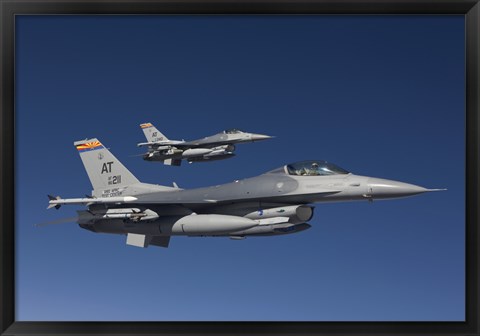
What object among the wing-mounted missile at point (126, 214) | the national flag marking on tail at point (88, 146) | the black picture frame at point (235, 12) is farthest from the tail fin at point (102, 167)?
the black picture frame at point (235, 12)

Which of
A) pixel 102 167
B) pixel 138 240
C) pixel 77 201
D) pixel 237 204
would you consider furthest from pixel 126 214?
pixel 102 167

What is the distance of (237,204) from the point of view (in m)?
16.8

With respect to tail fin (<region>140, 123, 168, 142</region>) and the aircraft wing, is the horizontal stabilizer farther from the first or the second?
tail fin (<region>140, 123, 168, 142</region>)

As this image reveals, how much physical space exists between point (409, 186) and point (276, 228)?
130 inches

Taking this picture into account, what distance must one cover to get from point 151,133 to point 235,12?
23716mm

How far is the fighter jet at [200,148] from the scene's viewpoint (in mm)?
27719

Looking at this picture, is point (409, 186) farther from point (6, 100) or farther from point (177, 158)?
point (177, 158)

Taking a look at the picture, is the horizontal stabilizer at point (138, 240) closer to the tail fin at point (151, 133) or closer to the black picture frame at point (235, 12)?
the black picture frame at point (235, 12)

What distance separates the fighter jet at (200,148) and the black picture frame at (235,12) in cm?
1667

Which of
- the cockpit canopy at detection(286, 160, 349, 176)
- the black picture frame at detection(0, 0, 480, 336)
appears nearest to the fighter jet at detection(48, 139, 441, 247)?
the cockpit canopy at detection(286, 160, 349, 176)

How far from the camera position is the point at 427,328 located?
10445mm

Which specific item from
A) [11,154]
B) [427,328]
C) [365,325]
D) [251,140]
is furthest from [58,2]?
[251,140]

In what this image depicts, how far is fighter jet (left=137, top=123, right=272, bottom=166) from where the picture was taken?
1091 inches

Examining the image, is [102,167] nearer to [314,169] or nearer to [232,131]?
[314,169]
